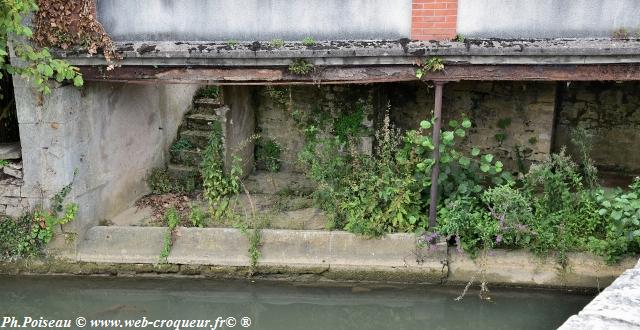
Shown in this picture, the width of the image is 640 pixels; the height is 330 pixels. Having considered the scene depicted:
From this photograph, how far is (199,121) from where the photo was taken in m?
10.9

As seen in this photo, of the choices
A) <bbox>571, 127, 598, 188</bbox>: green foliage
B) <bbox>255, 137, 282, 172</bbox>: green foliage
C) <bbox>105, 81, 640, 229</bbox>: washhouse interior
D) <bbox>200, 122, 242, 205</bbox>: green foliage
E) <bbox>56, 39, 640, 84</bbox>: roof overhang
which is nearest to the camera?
<bbox>56, 39, 640, 84</bbox>: roof overhang

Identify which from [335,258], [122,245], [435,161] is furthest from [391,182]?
[122,245]

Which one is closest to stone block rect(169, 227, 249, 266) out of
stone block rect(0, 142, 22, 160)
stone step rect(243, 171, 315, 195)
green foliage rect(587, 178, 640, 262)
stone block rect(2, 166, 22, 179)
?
stone step rect(243, 171, 315, 195)

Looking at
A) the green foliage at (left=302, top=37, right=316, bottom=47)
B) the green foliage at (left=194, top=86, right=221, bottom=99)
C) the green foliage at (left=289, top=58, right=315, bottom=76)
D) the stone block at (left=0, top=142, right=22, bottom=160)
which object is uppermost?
the green foliage at (left=302, top=37, right=316, bottom=47)

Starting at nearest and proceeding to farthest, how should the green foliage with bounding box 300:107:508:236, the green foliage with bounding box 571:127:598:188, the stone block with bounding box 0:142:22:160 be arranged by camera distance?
the green foliage with bounding box 300:107:508:236
the green foliage with bounding box 571:127:598:188
the stone block with bounding box 0:142:22:160

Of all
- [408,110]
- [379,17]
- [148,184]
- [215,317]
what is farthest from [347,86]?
[215,317]

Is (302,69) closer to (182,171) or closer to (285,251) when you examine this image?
(285,251)

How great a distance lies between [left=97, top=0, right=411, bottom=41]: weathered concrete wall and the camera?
737cm

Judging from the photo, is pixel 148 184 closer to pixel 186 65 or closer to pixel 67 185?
pixel 67 185

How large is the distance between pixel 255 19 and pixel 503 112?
4.80 m

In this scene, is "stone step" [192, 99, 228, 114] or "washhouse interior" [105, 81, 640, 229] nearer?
"washhouse interior" [105, 81, 640, 229]

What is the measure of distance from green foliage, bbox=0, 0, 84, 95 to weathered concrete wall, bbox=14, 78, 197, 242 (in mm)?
476

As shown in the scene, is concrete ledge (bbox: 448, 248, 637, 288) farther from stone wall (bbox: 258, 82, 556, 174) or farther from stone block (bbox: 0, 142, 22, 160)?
stone block (bbox: 0, 142, 22, 160)

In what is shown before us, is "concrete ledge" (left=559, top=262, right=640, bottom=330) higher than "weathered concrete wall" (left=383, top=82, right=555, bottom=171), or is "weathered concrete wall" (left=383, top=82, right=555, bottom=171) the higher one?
"weathered concrete wall" (left=383, top=82, right=555, bottom=171)
